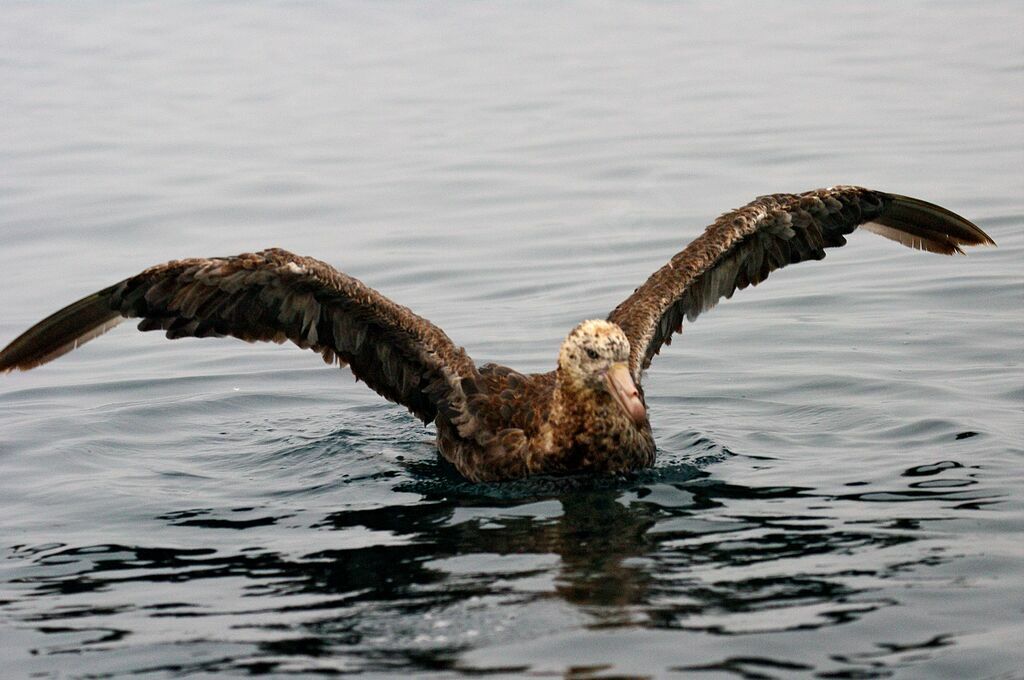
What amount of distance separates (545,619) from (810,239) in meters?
4.65

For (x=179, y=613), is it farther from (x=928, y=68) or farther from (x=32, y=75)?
(x=32, y=75)

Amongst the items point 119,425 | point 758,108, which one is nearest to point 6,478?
point 119,425

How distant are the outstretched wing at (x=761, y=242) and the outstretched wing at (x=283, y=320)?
1.21 m

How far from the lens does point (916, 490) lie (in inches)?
328

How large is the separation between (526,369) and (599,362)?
329cm

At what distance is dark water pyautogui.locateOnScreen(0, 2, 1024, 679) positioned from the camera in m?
6.63

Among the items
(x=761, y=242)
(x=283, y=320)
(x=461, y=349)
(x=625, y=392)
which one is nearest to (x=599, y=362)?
(x=625, y=392)

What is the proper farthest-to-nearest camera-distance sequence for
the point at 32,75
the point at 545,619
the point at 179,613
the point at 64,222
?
the point at 32,75 < the point at 64,222 < the point at 179,613 < the point at 545,619

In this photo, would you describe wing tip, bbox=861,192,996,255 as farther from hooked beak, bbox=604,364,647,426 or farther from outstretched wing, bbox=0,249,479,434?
outstretched wing, bbox=0,249,479,434

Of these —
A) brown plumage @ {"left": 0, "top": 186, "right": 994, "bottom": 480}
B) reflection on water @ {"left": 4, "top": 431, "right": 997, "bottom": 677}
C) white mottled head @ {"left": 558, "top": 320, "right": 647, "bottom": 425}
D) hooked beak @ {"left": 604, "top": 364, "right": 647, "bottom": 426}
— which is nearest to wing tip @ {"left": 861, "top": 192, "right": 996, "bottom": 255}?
brown plumage @ {"left": 0, "top": 186, "right": 994, "bottom": 480}

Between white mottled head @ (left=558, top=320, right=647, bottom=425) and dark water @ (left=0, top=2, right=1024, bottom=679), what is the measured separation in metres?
0.56

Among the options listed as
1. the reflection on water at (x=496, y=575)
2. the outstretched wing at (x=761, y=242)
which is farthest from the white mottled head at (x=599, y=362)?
the outstretched wing at (x=761, y=242)

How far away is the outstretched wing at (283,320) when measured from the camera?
340 inches

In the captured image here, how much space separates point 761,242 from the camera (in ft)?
34.1
